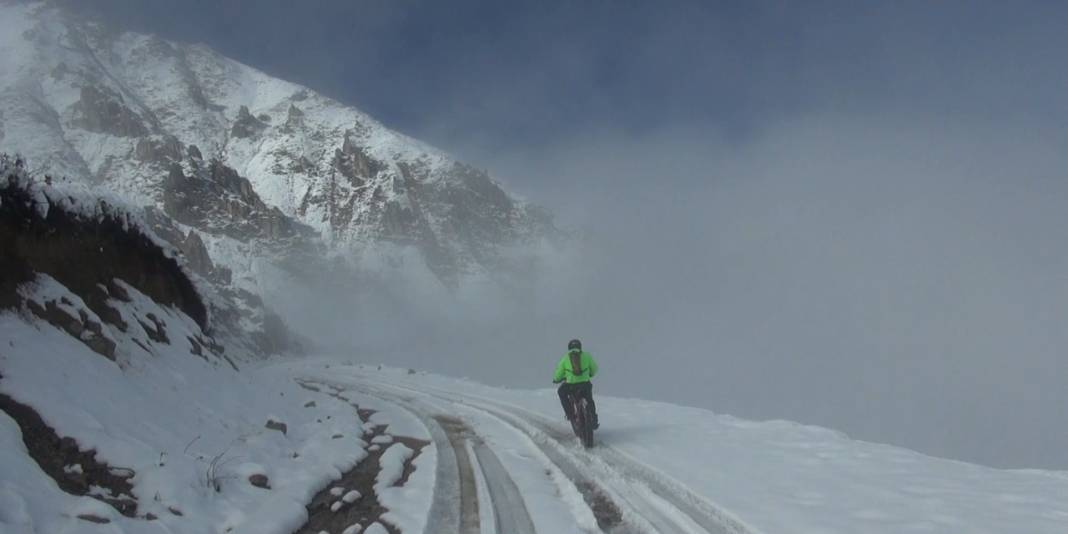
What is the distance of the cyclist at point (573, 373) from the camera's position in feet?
38.6

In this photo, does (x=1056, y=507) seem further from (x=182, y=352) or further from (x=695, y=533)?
(x=182, y=352)

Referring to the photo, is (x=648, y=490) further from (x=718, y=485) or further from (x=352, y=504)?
(x=352, y=504)

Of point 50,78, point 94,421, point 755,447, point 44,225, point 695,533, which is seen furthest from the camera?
point 50,78

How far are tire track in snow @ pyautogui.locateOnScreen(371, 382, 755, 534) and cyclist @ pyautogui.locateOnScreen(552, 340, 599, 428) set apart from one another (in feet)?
2.56

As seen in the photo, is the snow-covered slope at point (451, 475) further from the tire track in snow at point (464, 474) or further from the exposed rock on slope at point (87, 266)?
the exposed rock on slope at point (87, 266)

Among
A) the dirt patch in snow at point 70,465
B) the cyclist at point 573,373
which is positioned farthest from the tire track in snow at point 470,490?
the dirt patch in snow at point 70,465

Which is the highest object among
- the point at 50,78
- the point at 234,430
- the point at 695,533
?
the point at 50,78

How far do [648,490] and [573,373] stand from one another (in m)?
4.48

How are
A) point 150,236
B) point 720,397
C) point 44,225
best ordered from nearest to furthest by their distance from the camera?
point 44,225, point 150,236, point 720,397

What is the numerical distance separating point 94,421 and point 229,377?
6.45 metres

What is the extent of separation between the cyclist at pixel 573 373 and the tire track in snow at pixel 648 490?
78cm

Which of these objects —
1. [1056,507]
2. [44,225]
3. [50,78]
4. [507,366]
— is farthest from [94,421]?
[50,78]

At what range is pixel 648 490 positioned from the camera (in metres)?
7.65

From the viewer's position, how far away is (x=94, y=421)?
7457 millimetres
